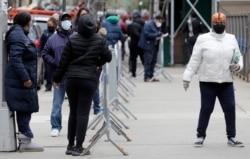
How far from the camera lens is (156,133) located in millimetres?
12469

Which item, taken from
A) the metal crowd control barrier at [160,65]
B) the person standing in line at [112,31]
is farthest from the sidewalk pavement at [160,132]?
the metal crowd control barrier at [160,65]

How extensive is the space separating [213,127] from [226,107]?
2242 mm

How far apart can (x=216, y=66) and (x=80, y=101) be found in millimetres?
1959

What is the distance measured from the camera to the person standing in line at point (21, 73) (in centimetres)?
1011

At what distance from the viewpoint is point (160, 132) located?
12586 millimetres

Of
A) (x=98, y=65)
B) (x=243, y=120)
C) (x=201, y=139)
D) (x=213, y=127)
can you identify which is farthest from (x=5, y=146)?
(x=243, y=120)

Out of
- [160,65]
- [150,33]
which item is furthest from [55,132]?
[160,65]

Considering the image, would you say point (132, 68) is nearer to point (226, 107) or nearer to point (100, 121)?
point (100, 121)

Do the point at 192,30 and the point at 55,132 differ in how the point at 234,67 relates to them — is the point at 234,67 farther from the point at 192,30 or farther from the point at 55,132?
the point at 192,30

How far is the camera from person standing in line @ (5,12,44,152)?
10.1 meters

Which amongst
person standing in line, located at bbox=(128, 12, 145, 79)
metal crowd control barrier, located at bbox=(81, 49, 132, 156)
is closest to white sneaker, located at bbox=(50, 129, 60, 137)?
metal crowd control barrier, located at bbox=(81, 49, 132, 156)

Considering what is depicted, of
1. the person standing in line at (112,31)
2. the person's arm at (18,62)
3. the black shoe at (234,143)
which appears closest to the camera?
the person's arm at (18,62)

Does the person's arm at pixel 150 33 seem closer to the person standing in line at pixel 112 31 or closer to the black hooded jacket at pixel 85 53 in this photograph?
the person standing in line at pixel 112 31

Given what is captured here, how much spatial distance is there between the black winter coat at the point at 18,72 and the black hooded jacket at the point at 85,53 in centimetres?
48
